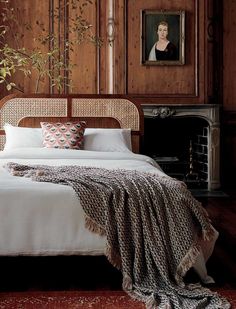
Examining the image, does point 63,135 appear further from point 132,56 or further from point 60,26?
point 60,26

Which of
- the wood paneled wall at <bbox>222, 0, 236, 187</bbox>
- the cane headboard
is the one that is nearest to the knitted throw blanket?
the cane headboard

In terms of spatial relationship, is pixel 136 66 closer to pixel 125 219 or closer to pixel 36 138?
pixel 36 138

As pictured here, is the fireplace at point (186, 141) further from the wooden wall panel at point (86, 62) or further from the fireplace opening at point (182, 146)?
the wooden wall panel at point (86, 62)

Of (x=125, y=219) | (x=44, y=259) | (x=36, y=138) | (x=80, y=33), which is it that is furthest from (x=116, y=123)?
(x=125, y=219)

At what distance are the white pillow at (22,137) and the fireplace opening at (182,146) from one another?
1852 mm

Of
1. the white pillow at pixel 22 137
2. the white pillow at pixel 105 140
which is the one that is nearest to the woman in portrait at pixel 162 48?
the white pillow at pixel 105 140

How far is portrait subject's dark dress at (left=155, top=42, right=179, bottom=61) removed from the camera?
276 inches

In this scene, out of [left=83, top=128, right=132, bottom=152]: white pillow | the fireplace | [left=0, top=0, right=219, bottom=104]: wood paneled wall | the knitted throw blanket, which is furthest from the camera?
[left=0, top=0, right=219, bottom=104]: wood paneled wall

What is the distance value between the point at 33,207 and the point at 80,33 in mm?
3766

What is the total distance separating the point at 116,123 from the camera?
5980mm

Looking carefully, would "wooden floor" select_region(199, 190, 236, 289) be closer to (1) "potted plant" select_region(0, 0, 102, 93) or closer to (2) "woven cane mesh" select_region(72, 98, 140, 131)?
(2) "woven cane mesh" select_region(72, 98, 140, 131)

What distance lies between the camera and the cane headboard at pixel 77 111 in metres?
5.92

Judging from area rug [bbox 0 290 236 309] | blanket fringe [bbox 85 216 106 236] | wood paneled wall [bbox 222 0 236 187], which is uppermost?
wood paneled wall [bbox 222 0 236 187]

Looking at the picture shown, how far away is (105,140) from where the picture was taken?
5.50m
